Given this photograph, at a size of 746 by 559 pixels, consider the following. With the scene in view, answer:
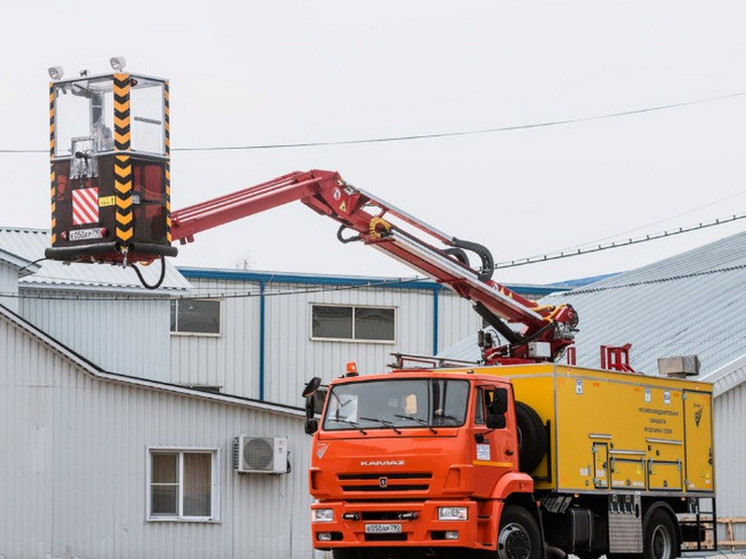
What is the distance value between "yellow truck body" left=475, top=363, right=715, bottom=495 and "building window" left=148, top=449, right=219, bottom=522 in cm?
928

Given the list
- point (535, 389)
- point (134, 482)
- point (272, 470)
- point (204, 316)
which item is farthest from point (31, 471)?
point (204, 316)

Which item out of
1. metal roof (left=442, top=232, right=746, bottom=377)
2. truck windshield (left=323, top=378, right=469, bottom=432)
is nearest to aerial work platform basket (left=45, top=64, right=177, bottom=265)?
truck windshield (left=323, top=378, right=469, bottom=432)

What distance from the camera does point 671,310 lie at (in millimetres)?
38688

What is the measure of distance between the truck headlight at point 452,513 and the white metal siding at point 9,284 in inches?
678

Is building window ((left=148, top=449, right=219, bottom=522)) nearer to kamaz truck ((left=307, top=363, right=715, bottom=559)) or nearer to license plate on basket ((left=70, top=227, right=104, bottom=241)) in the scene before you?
kamaz truck ((left=307, top=363, right=715, bottom=559))

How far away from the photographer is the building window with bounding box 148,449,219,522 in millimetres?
31516

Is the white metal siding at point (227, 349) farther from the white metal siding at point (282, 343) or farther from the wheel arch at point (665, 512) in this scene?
the wheel arch at point (665, 512)

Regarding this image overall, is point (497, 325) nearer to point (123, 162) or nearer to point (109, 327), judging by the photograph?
point (123, 162)

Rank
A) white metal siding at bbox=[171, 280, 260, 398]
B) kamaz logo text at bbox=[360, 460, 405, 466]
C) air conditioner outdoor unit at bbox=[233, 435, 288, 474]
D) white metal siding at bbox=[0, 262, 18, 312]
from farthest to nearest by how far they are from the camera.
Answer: white metal siding at bbox=[171, 280, 260, 398] → white metal siding at bbox=[0, 262, 18, 312] → air conditioner outdoor unit at bbox=[233, 435, 288, 474] → kamaz logo text at bbox=[360, 460, 405, 466]

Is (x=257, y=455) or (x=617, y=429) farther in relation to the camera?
(x=257, y=455)

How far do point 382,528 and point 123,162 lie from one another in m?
5.99

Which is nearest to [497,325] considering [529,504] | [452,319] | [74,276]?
[529,504]

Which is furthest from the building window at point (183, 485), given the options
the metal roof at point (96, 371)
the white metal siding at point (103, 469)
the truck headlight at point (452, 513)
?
the truck headlight at point (452, 513)

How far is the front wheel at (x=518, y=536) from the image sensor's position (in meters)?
22.2
